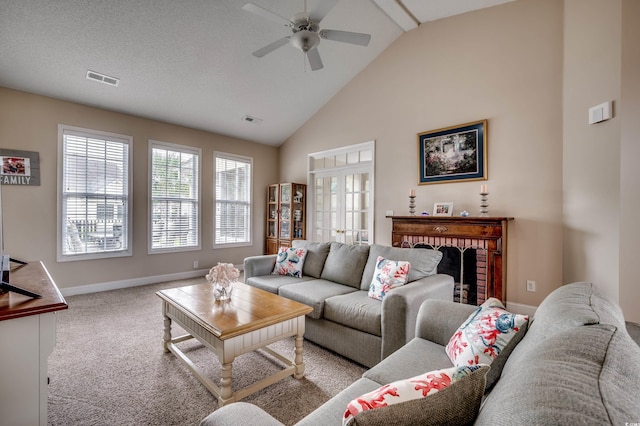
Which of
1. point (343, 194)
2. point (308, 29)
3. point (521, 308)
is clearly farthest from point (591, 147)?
point (343, 194)

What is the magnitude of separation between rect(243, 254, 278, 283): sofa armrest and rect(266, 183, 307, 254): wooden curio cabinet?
2.21 m

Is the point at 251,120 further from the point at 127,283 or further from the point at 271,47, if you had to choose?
the point at 127,283

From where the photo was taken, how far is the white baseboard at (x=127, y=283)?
4155mm

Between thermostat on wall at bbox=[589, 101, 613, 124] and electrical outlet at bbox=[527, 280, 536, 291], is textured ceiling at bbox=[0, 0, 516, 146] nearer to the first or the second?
thermostat on wall at bbox=[589, 101, 613, 124]

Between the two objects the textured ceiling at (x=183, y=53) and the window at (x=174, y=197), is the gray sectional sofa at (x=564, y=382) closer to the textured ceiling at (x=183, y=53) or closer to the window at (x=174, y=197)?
the textured ceiling at (x=183, y=53)

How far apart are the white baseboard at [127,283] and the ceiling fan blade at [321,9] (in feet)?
15.1

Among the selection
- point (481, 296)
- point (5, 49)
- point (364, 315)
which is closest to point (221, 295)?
point (364, 315)

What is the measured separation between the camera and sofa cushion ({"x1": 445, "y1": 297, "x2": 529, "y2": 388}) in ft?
4.01

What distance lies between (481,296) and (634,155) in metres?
1.98

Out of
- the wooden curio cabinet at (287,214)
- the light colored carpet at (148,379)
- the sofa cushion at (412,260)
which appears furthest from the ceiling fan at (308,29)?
the wooden curio cabinet at (287,214)

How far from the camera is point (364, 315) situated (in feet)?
7.50

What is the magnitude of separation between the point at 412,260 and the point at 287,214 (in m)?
3.56

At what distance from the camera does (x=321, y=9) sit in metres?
2.28

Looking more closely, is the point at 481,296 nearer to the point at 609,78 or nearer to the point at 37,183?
the point at 609,78
